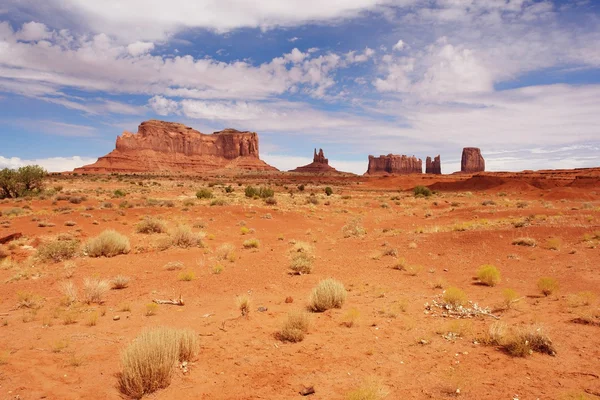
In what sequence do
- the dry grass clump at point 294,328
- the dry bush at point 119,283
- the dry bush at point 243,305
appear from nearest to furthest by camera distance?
the dry grass clump at point 294,328
the dry bush at point 243,305
the dry bush at point 119,283

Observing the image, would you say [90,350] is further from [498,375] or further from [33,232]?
[33,232]

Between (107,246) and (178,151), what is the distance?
501 feet

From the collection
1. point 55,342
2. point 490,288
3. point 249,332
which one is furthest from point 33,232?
point 490,288

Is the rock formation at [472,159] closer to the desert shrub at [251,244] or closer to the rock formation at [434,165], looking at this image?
the rock formation at [434,165]

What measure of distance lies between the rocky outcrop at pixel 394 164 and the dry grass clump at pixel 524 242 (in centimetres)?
16895

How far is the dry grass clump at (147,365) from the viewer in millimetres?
4698

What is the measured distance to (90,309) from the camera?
802cm

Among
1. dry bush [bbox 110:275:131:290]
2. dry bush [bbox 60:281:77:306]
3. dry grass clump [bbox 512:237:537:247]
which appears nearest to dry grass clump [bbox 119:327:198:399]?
dry bush [bbox 60:281:77:306]

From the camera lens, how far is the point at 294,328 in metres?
6.55

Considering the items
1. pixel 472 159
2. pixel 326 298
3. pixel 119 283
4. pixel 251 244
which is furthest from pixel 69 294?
pixel 472 159

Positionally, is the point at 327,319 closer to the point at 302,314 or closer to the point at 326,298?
the point at 326,298

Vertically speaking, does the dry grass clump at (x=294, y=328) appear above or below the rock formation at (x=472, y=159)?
below

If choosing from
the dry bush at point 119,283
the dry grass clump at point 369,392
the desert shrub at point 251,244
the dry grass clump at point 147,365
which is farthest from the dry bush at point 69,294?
the desert shrub at point 251,244

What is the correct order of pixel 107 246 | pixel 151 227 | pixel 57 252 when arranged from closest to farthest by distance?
pixel 57 252 → pixel 107 246 → pixel 151 227
